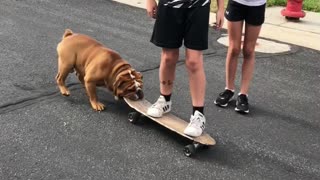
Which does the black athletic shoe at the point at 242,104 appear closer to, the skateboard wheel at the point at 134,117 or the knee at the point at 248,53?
the knee at the point at 248,53

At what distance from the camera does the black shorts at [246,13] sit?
4336mm

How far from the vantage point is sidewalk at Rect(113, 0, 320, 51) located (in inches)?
294

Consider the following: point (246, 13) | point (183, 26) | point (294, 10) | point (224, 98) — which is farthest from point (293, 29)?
point (183, 26)

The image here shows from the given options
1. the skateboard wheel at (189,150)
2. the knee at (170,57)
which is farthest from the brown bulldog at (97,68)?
the skateboard wheel at (189,150)

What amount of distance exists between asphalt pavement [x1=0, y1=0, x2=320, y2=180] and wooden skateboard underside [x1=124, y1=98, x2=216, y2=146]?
0.14 meters

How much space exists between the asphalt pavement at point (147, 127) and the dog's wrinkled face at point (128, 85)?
24 cm

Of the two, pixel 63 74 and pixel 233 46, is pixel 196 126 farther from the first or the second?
pixel 63 74

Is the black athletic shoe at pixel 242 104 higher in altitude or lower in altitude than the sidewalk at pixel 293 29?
higher

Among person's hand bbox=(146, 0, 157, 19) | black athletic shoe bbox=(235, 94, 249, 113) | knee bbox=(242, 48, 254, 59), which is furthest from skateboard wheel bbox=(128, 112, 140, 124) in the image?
knee bbox=(242, 48, 254, 59)

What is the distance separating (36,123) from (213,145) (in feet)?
4.91

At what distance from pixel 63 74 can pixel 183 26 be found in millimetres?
1490

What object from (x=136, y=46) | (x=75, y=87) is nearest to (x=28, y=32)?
(x=136, y=46)

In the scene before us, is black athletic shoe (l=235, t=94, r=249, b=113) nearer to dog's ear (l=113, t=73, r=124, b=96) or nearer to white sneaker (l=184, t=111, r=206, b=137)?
white sneaker (l=184, t=111, r=206, b=137)

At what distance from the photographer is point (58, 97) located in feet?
15.7
